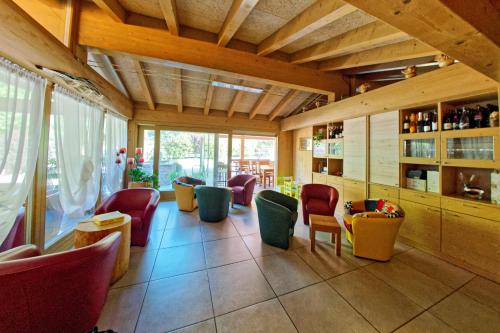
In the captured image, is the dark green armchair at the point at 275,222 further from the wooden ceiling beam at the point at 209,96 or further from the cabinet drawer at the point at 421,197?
the wooden ceiling beam at the point at 209,96

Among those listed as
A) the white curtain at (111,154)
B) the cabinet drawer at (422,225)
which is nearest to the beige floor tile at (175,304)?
the white curtain at (111,154)

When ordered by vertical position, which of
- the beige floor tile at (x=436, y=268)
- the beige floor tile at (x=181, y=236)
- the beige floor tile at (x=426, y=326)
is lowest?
the beige floor tile at (x=426, y=326)

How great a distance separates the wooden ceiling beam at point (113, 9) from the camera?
6.46ft

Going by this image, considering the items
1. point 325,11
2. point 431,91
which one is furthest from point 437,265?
point 325,11

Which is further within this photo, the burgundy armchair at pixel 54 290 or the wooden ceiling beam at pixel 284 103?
the wooden ceiling beam at pixel 284 103

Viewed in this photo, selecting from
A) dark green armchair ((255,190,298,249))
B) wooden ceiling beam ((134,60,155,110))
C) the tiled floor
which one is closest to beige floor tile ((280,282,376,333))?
the tiled floor

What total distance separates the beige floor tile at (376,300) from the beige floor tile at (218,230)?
1688 mm

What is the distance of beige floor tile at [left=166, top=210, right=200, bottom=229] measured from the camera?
3.34 metres

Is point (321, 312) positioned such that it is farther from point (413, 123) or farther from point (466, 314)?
point (413, 123)

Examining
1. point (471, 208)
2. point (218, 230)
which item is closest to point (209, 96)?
point (218, 230)

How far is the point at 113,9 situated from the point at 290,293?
3.70 metres

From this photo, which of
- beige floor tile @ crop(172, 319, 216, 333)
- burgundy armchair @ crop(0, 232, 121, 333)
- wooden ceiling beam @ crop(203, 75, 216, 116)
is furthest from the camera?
wooden ceiling beam @ crop(203, 75, 216, 116)

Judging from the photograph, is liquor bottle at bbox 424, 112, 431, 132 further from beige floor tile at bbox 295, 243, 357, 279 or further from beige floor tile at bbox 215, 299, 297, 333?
beige floor tile at bbox 215, 299, 297, 333

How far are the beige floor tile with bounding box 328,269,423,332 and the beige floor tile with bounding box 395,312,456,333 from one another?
1.4 inches
